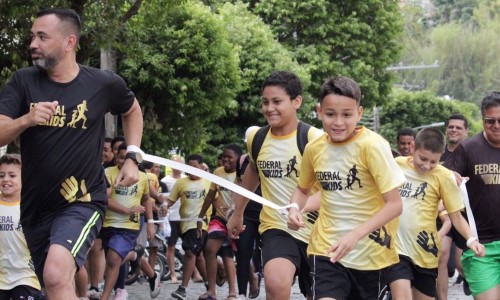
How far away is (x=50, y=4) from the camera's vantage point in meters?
13.2

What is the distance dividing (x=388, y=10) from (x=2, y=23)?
26.1 metres

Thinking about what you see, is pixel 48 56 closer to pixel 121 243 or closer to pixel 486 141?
pixel 486 141

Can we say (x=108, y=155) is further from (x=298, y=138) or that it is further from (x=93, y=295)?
(x=298, y=138)

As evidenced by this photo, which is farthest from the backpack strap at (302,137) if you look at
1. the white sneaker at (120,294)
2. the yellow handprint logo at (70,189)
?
the white sneaker at (120,294)

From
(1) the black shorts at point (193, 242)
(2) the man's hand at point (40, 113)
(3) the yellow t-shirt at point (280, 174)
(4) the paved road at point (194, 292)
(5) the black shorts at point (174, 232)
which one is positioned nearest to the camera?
(2) the man's hand at point (40, 113)

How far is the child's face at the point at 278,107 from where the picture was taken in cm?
926

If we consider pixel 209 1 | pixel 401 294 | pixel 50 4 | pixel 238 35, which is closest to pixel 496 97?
pixel 401 294

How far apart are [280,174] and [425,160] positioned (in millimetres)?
1457

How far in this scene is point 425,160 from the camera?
32.6 feet

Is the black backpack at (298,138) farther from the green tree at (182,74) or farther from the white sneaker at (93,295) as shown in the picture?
the green tree at (182,74)

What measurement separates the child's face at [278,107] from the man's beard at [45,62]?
99.3 inches

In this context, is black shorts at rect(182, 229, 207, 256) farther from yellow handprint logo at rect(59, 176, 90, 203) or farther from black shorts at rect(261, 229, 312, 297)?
yellow handprint logo at rect(59, 176, 90, 203)

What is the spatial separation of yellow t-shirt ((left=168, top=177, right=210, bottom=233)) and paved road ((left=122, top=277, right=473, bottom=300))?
3.56ft

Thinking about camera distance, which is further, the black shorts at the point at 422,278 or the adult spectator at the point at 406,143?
the adult spectator at the point at 406,143
